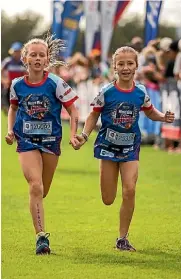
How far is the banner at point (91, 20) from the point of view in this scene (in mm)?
31719

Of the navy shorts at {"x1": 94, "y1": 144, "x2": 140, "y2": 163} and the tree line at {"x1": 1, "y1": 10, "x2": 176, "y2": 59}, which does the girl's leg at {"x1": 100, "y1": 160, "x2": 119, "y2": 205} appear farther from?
the tree line at {"x1": 1, "y1": 10, "x2": 176, "y2": 59}

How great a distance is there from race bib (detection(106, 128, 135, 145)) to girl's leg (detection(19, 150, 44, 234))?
645 millimetres

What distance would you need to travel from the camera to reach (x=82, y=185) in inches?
604

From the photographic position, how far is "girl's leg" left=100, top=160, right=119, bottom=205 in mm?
9938

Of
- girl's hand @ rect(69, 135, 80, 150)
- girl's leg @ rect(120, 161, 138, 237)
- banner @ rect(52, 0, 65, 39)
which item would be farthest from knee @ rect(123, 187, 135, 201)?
banner @ rect(52, 0, 65, 39)

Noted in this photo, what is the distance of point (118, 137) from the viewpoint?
9906mm

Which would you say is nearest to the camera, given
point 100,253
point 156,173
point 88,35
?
point 100,253

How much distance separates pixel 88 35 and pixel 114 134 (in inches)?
928

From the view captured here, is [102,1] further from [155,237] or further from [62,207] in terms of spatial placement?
[155,237]

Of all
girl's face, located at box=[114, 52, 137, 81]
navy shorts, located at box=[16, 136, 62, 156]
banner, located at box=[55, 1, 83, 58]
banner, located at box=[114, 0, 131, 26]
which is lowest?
banner, located at box=[55, 1, 83, 58]

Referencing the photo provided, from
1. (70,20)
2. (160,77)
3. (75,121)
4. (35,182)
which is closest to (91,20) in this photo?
(70,20)

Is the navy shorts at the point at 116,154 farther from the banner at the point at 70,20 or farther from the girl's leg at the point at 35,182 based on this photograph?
the banner at the point at 70,20

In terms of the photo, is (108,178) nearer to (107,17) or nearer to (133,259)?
(133,259)

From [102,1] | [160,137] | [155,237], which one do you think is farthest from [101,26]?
[155,237]
